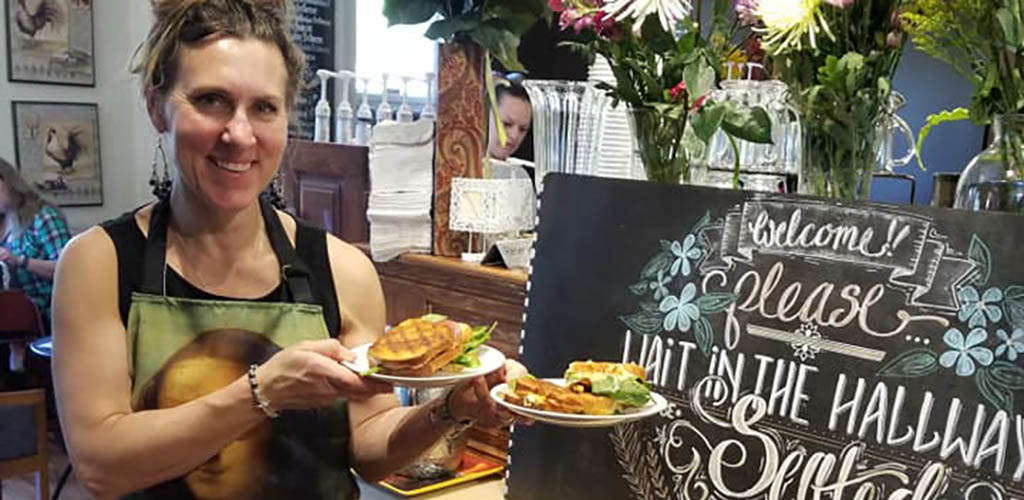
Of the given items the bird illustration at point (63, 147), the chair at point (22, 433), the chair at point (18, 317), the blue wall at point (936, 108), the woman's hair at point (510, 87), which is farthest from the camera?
the bird illustration at point (63, 147)

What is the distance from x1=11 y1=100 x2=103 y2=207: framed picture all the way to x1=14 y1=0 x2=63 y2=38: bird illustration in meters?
0.36

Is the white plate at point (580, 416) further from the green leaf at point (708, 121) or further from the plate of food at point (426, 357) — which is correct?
the green leaf at point (708, 121)

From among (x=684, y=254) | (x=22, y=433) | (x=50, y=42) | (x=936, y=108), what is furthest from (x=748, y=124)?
(x=50, y=42)

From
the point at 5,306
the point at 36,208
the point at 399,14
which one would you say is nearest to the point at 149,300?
the point at 399,14

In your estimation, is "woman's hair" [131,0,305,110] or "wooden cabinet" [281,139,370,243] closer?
"woman's hair" [131,0,305,110]

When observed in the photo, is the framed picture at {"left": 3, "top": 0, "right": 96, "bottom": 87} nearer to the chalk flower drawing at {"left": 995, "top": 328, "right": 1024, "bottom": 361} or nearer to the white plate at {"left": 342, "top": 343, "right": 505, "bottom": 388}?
the white plate at {"left": 342, "top": 343, "right": 505, "bottom": 388}

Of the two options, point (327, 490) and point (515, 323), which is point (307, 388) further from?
point (515, 323)

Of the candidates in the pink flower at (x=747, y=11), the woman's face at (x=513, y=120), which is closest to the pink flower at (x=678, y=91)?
the pink flower at (x=747, y=11)

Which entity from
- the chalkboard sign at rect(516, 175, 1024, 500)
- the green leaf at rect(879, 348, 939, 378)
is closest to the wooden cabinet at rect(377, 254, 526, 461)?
the chalkboard sign at rect(516, 175, 1024, 500)

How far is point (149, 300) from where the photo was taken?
1.10 m

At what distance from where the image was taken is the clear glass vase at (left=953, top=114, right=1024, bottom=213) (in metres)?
0.94

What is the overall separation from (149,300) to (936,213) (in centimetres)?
93

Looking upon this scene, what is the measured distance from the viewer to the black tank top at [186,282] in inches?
43.1

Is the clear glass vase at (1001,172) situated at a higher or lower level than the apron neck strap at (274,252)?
higher
